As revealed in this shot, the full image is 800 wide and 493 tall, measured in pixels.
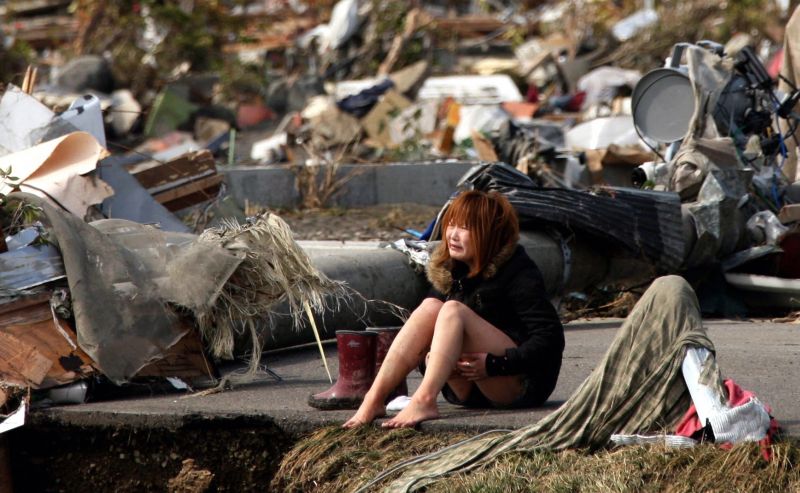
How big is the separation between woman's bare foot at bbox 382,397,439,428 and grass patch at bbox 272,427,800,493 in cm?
3

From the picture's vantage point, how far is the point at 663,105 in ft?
27.9

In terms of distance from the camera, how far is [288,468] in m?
4.22

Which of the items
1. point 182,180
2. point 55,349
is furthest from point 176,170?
point 55,349

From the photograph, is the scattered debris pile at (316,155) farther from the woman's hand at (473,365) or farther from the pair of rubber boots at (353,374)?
the woman's hand at (473,365)

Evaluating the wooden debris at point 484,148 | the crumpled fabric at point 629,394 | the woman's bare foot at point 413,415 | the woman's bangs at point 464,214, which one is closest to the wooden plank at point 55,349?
the woman's bare foot at point 413,415

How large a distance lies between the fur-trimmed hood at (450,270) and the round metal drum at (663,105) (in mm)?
4533

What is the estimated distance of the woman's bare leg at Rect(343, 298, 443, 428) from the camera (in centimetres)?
413

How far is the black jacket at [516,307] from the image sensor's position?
4.11 meters

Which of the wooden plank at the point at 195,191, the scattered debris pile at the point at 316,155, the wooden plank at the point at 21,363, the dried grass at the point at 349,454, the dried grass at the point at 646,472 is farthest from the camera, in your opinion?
the wooden plank at the point at 195,191

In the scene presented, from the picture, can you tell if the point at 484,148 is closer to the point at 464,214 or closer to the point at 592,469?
the point at 464,214

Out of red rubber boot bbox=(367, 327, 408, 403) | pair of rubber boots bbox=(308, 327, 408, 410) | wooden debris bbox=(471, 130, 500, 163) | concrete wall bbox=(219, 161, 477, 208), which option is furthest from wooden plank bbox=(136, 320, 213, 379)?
wooden debris bbox=(471, 130, 500, 163)

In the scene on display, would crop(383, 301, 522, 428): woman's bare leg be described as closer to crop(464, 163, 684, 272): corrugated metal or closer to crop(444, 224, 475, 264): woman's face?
crop(444, 224, 475, 264): woman's face

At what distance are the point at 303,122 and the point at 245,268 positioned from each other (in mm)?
10113

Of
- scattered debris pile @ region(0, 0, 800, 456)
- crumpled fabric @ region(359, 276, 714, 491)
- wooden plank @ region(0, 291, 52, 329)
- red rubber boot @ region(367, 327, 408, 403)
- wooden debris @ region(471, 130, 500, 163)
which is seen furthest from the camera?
wooden debris @ region(471, 130, 500, 163)
